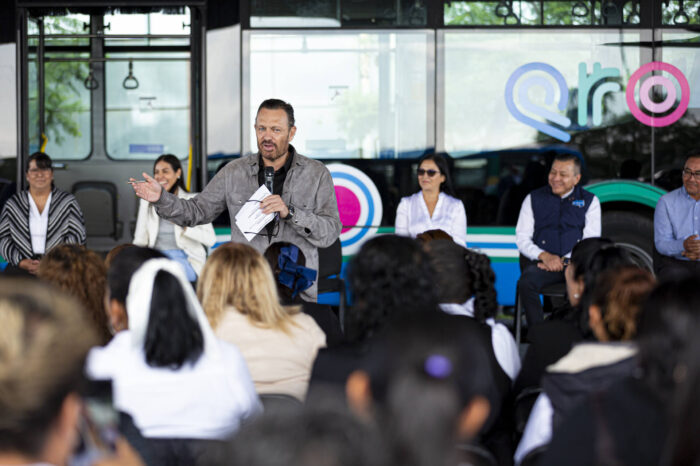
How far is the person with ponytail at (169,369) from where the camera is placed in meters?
2.62

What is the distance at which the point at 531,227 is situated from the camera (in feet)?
21.4

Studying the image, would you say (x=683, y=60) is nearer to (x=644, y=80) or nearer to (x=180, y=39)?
(x=644, y=80)

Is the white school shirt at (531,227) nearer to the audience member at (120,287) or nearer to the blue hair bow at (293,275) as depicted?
the blue hair bow at (293,275)

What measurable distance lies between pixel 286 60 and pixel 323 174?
2183 millimetres

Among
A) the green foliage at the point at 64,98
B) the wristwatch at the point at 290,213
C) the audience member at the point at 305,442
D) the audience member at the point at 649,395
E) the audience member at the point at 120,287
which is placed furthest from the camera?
the green foliage at the point at 64,98

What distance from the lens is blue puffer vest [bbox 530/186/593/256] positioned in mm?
6414

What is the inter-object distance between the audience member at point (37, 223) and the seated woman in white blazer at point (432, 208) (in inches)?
101

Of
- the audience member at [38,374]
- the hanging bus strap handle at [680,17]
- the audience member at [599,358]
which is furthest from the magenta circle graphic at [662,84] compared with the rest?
the audience member at [38,374]

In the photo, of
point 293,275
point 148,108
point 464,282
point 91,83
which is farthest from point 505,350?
point 91,83

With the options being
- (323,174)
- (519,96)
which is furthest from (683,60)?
(323,174)

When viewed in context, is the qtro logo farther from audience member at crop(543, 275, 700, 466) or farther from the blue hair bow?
audience member at crop(543, 275, 700, 466)

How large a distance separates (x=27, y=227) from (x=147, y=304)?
4.24 metres

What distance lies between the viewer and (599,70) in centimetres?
694

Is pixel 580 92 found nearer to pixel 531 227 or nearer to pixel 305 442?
pixel 531 227
